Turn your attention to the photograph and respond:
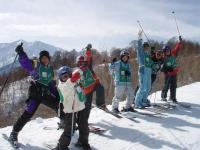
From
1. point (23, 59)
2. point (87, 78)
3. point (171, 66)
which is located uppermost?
point (23, 59)

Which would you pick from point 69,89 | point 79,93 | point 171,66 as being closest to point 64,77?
point 69,89

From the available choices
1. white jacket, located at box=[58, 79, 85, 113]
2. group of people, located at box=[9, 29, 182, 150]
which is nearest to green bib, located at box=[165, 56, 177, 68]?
group of people, located at box=[9, 29, 182, 150]

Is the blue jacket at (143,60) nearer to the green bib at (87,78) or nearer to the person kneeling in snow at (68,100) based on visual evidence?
the green bib at (87,78)

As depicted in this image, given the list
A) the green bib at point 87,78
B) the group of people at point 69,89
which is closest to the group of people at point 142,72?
the group of people at point 69,89

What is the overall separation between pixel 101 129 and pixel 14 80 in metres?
14.8

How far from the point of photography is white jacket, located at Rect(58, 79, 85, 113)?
25.8 ft

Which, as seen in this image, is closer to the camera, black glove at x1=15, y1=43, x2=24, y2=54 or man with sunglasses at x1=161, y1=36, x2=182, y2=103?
black glove at x1=15, y1=43, x2=24, y2=54

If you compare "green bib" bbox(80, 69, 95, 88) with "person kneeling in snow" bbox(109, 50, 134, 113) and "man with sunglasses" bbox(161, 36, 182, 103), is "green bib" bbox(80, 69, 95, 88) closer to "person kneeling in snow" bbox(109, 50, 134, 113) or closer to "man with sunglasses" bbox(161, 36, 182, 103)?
"person kneeling in snow" bbox(109, 50, 134, 113)

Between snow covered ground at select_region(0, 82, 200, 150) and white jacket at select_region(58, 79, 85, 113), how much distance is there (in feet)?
3.26

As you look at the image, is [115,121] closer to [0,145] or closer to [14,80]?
[0,145]

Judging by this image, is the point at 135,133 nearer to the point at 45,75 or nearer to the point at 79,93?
the point at 79,93

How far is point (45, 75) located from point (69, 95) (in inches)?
48.3

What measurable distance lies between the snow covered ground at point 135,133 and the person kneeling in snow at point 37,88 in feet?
1.69

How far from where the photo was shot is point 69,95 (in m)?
7.90
